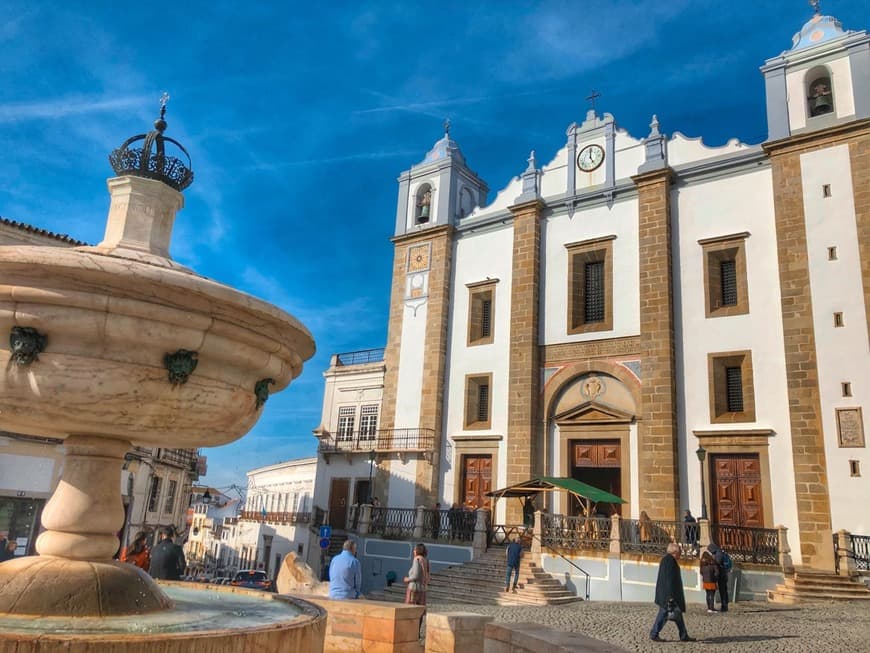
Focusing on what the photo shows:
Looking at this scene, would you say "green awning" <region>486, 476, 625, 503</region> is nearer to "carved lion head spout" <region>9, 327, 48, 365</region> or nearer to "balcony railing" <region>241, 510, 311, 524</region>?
"balcony railing" <region>241, 510, 311, 524</region>

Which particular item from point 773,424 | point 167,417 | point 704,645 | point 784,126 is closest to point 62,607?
point 167,417

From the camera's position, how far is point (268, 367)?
16.4 feet

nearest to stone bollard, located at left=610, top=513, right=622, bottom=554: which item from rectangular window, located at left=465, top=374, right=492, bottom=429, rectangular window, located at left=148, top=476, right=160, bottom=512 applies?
rectangular window, located at left=465, top=374, right=492, bottom=429

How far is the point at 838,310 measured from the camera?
54.9ft

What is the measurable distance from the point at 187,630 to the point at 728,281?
711 inches

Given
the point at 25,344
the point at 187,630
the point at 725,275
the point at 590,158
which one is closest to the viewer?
the point at 187,630

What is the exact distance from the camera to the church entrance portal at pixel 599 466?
19.4 meters

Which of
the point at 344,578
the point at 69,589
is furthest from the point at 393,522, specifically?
the point at 69,589

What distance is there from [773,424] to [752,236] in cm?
492

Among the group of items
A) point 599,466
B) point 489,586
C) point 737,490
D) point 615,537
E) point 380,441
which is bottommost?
point 489,586

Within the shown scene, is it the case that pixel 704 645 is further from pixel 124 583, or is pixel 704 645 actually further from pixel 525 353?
pixel 525 353

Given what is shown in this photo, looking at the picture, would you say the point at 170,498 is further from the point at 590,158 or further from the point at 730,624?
the point at 730,624

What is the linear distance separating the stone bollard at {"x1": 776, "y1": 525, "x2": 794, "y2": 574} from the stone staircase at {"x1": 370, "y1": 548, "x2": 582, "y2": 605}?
4.27 meters

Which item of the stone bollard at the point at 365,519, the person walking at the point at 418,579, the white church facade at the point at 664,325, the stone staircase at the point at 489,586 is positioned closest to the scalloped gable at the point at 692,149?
the white church facade at the point at 664,325
